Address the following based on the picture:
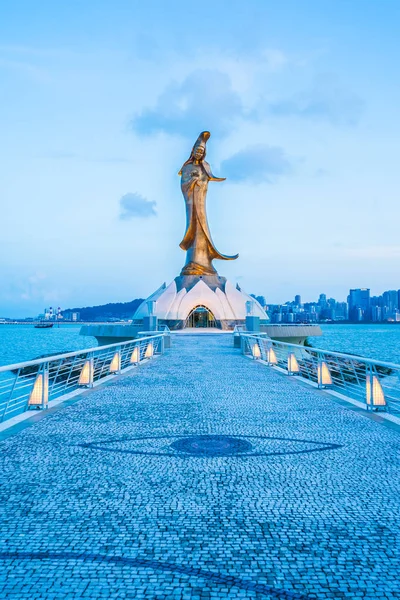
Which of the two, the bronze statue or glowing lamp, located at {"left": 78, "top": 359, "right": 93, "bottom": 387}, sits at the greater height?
the bronze statue

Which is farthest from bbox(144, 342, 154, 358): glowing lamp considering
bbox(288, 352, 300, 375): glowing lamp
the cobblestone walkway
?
the cobblestone walkway

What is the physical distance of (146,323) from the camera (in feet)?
90.9

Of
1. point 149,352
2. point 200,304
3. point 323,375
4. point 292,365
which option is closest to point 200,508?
point 323,375

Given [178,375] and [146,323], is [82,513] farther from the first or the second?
[146,323]

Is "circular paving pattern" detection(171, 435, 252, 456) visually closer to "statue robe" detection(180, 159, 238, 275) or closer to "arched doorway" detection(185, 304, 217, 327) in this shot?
"arched doorway" detection(185, 304, 217, 327)

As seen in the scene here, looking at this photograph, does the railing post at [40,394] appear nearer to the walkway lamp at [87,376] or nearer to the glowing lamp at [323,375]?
the walkway lamp at [87,376]

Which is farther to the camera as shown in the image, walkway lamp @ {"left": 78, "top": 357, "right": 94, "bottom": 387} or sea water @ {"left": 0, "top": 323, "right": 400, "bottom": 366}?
sea water @ {"left": 0, "top": 323, "right": 400, "bottom": 366}

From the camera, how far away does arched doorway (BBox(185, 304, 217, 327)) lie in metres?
41.5

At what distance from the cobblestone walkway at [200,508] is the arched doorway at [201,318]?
34329 millimetres

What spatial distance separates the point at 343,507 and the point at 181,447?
2098 mm

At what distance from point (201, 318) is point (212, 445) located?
37.4 meters

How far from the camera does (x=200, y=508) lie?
3.70m

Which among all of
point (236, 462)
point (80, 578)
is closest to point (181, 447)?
point (236, 462)

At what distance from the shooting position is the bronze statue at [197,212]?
141 feet
